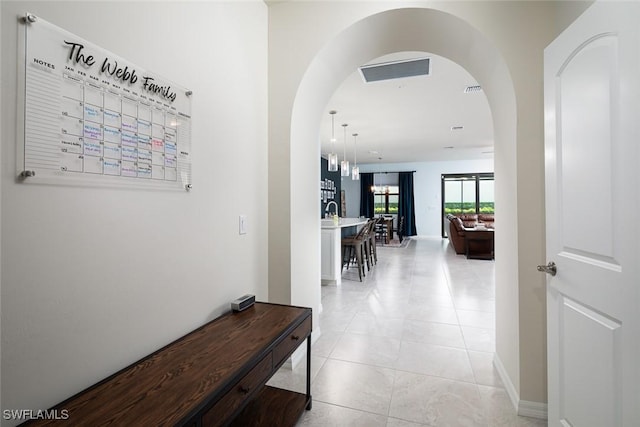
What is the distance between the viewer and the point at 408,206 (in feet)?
35.6

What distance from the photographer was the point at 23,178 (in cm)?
82

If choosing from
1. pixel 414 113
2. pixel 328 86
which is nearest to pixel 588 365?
pixel 328 86

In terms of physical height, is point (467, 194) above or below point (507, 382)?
above

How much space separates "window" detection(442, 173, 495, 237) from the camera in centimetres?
1023

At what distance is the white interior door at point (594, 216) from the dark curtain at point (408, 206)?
31.4 ft

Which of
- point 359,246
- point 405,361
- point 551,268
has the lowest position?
point 405,361

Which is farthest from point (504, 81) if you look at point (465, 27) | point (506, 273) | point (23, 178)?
point (23, 178)

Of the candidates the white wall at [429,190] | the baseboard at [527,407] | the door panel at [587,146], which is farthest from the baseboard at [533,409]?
the white wall at [429,190]

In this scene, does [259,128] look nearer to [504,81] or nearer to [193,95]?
[193,95]

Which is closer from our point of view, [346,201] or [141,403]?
[141,403]

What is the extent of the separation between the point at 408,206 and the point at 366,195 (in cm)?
166

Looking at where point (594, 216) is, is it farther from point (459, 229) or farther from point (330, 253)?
point (459, 229)

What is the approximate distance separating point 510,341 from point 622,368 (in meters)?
0.87

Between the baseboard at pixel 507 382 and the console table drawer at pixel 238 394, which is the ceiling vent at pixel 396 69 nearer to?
the baseboard at pixel 507 382
